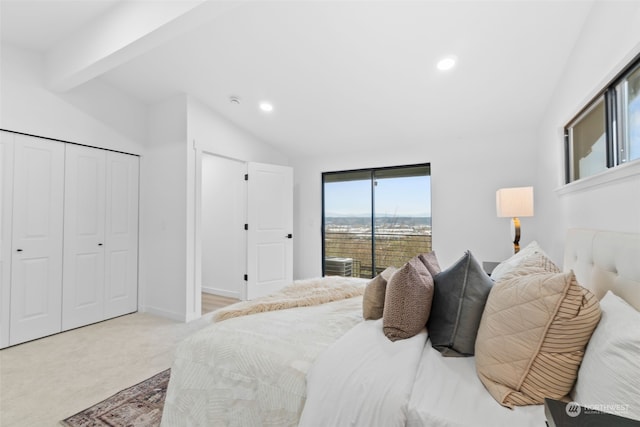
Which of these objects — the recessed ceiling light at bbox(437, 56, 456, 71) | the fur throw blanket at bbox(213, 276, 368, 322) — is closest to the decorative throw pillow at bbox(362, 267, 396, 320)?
the fur throw blanket at bbox(213, 276, 368, 322)

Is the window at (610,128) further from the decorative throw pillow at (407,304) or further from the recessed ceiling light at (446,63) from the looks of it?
the decorative throw pillow at (407,304)

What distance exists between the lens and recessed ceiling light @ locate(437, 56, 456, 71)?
9.00 ft

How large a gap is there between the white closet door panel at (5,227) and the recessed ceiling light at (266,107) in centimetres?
251

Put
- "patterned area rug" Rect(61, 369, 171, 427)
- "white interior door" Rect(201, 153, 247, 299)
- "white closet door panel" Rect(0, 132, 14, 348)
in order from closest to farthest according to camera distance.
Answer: "patterned area rug" Rect(61, 369, 171, 427) < "white closet door panel" Rect(0, 132, 14, 348) < "white interior door" Rect(201, 153, 247, 299)

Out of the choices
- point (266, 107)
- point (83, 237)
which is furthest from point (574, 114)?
point (83, 237)

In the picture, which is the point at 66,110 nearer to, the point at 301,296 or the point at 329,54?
the point at 329,54

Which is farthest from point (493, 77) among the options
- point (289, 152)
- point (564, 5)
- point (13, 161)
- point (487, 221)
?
point (13, 161)

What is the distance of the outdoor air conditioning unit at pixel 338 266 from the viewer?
197 inches

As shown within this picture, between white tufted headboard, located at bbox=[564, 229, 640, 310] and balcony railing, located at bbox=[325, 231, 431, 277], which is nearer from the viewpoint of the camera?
white tufted headboard, located at bbox=[564, 229, 640, 310]

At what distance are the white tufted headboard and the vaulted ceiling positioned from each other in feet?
5.58

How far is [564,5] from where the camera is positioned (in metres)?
2.18
